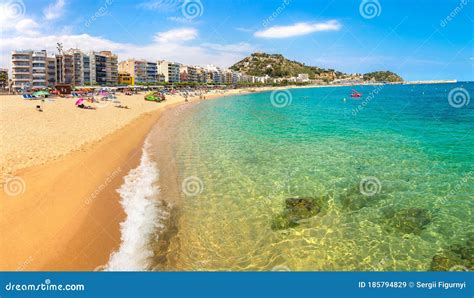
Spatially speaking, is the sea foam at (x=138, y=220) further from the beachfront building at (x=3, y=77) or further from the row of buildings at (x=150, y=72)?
the row of buildings at (x=150, y=72)

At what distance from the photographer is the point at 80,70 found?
118 metres

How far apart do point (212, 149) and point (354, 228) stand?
538 inches

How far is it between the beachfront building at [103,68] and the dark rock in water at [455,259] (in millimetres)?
128839

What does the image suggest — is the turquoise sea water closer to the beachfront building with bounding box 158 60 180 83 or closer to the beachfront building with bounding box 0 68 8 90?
the beachfront building with bounding box 0 68 8 90

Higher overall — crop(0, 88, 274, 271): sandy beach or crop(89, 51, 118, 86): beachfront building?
crop(89, 51, 118, 86): beachfront building

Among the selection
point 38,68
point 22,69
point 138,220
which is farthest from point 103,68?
point 138,220

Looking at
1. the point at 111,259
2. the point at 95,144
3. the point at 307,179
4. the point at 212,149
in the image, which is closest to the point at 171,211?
the point at 111,259

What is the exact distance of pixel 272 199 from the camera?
13.3m

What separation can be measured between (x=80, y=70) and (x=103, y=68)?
11635mm

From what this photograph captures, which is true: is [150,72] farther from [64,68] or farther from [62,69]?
[62,69]

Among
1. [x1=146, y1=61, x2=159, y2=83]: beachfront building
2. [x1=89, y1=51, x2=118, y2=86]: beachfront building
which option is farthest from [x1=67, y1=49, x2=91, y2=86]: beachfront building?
[x1=146, y1=61, x2=159, y2=83]: beachfront building

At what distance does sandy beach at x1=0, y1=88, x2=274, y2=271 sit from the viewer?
8719 mm

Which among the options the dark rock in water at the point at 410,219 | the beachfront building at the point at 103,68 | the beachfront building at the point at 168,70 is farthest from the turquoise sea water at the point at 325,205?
the beachfront building at the point at 168,70

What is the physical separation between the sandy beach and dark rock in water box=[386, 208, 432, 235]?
9.00m
